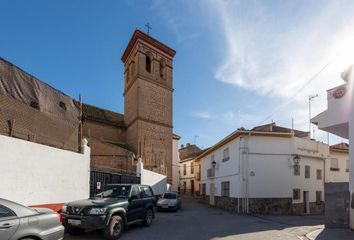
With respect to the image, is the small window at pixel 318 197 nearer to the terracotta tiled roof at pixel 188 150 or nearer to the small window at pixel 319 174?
the small window at pixel 319 174

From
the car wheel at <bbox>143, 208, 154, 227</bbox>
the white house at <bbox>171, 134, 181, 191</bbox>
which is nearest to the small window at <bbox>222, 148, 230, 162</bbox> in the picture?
the car wheel at <bbox>143, 208, 154, 227</bbox>

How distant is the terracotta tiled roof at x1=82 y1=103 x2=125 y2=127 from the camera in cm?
3968

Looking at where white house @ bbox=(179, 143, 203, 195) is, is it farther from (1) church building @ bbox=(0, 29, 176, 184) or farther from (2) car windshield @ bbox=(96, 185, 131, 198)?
(2) car windshield @ bbox=(96, 185, 131, 198)

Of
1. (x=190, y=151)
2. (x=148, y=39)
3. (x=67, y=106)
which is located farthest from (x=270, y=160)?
(x=190, y=151)

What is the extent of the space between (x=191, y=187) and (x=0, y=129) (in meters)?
47.0

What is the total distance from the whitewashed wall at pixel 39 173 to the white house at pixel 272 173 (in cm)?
1283

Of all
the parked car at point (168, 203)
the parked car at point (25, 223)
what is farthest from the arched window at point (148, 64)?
the parked car at point (25, 223)

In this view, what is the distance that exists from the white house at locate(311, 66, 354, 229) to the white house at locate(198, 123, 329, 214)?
8943mm

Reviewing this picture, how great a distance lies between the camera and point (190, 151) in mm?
63938

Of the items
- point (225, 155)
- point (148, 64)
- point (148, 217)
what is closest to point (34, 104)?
point (148, 217)

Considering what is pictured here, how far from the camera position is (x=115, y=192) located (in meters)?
12.3

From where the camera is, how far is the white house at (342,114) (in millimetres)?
13391

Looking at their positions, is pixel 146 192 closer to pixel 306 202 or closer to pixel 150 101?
pixel 306 202

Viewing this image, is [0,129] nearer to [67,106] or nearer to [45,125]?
[45,125]
